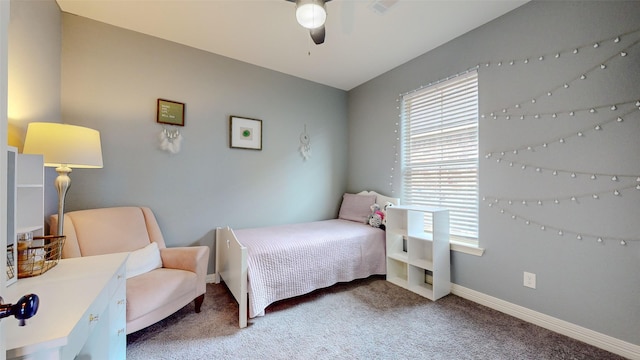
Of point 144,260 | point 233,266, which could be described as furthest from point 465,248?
point 144,260

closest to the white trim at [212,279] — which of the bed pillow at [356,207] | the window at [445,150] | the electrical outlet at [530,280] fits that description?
the bed pillow at [356,207]

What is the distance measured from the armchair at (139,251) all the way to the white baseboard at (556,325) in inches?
94.5

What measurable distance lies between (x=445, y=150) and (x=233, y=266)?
92.1 inches

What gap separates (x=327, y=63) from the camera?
9.77 feet

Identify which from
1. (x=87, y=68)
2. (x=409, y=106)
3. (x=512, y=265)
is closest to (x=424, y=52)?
(x=409, y=106)

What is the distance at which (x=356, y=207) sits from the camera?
334 centimetres

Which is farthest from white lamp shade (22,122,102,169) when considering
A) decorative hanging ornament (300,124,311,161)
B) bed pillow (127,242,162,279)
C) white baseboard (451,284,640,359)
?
white baseboard (451,284,640,359)

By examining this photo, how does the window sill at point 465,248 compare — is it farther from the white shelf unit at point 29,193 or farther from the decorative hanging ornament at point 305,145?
the white shelf unit at point 29,193

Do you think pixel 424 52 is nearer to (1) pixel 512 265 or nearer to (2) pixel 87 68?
(1) pixel 512 265

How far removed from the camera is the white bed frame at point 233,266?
1895 millimetres

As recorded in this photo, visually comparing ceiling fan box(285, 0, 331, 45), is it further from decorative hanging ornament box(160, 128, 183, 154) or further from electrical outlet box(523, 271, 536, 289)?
electrical outlet box(523, 271, 536, 289)

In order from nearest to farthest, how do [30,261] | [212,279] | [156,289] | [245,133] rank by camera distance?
[30,261] < [156,289] < [212,279] < [245,133]

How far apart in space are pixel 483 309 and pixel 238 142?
9.50 feet

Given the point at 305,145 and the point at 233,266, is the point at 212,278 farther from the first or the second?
the point at 305,145
